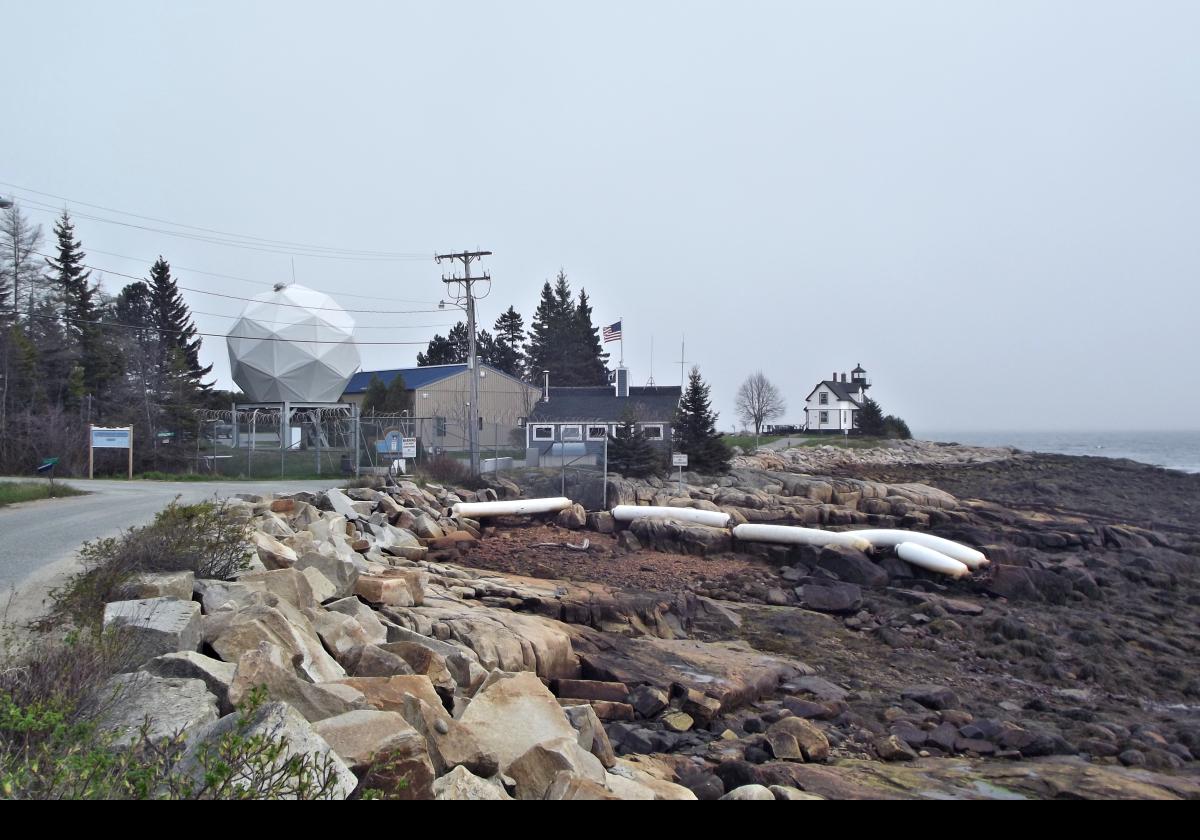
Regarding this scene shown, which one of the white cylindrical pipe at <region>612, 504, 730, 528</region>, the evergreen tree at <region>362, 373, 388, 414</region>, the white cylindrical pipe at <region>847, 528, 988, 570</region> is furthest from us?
the evergreen tree at <region>362, 373, 388, 414</region>

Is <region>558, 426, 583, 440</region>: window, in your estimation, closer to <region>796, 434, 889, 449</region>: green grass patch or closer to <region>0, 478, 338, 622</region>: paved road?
<region>0, 478, 338, 622</region>: paved road

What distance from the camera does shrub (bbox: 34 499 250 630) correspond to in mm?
8070

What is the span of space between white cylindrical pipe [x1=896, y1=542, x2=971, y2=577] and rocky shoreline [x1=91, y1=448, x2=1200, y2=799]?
248mm

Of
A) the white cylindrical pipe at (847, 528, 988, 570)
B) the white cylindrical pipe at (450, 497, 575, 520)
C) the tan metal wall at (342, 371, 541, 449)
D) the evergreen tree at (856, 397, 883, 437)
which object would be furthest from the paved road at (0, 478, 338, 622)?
the evergreen tree at (856, 397, 883, 437)

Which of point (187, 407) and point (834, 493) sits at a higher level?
point (187, 407)

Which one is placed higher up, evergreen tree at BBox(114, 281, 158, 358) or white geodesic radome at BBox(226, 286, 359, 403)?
evergreen tree at BBox(114, 281, 158, 358)

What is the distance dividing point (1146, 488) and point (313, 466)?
1746 inches

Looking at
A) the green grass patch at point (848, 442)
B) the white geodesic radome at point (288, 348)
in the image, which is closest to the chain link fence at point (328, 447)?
the white geodesic radome at point (288, 348)

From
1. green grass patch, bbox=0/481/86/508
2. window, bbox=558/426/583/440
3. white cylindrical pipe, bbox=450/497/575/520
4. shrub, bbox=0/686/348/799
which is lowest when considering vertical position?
white cylindrical pipe, bbox=450/497/575/520

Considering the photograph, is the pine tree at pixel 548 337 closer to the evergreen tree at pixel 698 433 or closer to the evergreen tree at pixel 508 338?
the evergreen tree at pixel 508 338

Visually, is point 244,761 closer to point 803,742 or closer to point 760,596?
point 803,742
